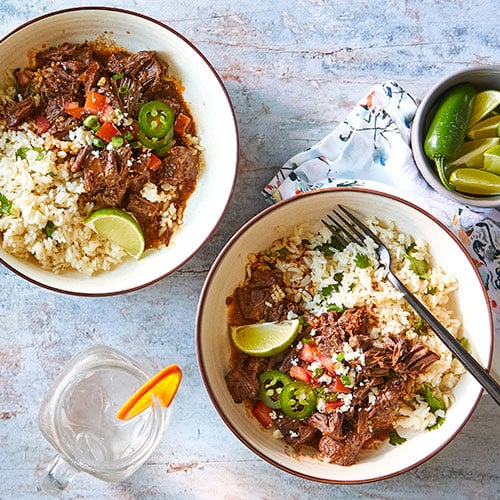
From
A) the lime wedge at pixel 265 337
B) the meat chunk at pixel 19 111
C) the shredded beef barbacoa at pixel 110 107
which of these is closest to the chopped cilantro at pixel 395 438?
the lime wedge at pixel 265 337

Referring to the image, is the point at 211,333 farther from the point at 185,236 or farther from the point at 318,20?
A: the point at 318,20

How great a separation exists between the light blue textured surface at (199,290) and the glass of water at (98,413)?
0.41ft

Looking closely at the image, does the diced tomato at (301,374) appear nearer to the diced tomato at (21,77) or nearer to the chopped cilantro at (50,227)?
the chopped cilantro at (50,227)

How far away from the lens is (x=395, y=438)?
2.76 m

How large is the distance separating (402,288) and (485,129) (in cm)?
72

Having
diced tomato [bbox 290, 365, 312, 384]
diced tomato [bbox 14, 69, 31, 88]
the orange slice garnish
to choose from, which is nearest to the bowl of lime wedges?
diced tomato [bbox 290, 365, 312, 384]

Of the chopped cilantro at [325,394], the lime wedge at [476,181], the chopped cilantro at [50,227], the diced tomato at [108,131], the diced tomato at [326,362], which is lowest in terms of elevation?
the chopped cilantro at [325,394]

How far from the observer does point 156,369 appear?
9.77 feet

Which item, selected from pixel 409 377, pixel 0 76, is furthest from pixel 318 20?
pixel 409 377

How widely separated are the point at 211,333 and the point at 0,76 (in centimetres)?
132

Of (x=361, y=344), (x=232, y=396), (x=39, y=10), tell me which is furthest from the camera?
(x=39, y=10)

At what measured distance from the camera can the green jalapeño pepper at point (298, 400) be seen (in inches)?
104

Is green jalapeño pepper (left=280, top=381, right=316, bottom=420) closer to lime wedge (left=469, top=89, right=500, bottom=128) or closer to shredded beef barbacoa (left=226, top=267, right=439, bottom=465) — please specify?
shredded beef barbacoa (left=226, top=267, right=439, bottom=465)

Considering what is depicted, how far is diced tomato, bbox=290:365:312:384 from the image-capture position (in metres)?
2.67
